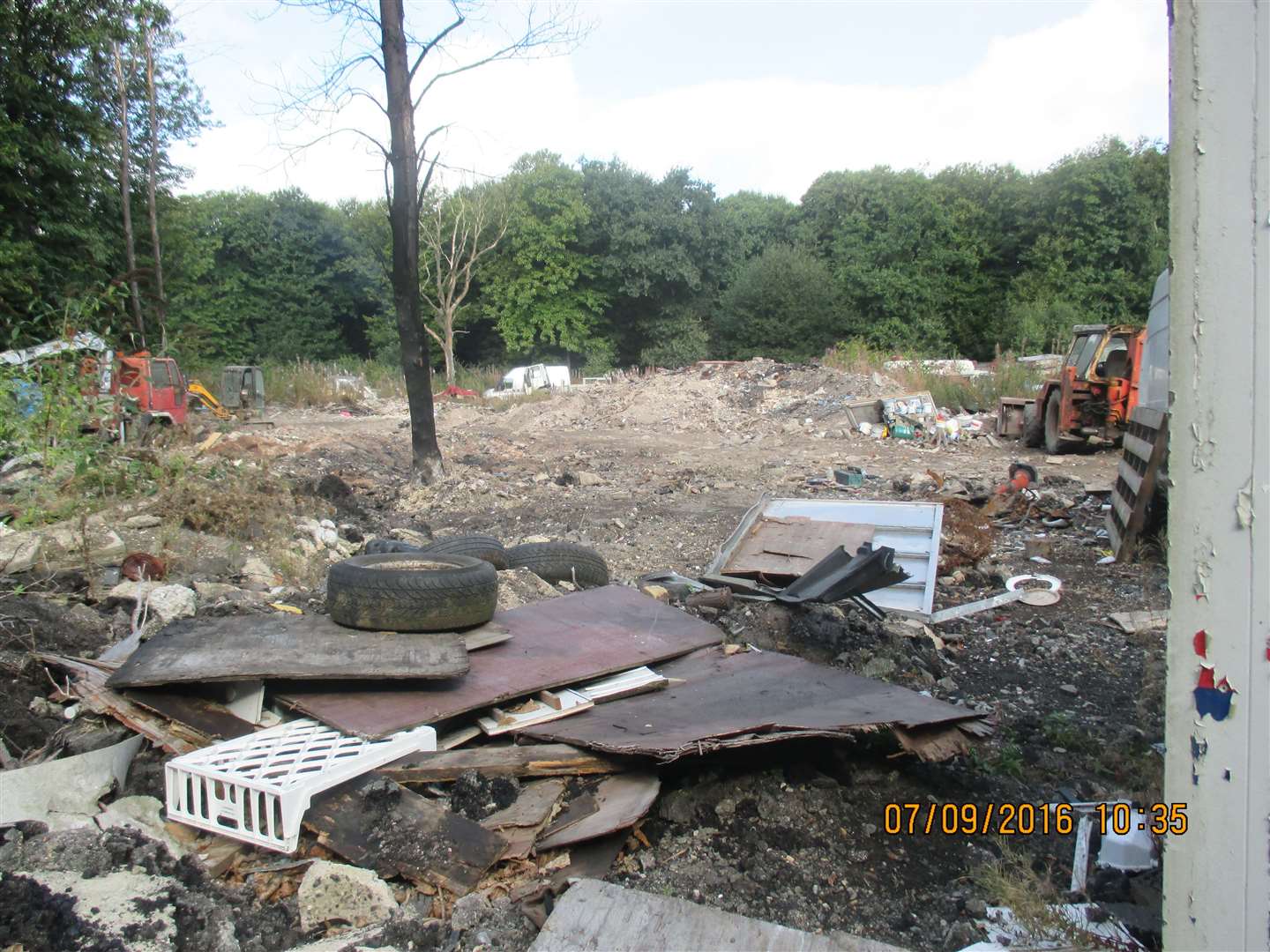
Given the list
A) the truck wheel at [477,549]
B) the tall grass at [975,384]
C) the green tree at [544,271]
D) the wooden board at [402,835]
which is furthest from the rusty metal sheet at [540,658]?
the green tree at [544,271]

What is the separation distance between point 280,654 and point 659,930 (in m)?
1.81

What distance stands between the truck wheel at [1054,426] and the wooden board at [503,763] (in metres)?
13.8

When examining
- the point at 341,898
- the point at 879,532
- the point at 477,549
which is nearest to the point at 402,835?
the point at 341,898

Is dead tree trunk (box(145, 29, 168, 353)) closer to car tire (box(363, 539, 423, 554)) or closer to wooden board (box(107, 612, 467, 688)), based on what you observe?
car tire (box(363, 539, 423, 554))

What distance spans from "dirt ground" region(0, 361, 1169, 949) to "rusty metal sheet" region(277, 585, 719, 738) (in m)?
0.67

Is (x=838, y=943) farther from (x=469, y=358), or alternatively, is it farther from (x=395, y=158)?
(x=469, y=358)

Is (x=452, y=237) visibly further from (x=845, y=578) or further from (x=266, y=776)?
(x=266, y=776)

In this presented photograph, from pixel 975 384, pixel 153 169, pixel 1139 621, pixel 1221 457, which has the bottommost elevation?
pixel 1139 621

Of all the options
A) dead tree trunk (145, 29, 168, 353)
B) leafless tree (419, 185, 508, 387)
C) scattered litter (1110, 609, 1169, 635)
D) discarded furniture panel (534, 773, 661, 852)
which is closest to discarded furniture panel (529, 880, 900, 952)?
discarded furniture panel (534, 773, 661, 852)

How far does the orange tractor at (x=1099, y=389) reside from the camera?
1445cm

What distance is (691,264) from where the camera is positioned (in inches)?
1463

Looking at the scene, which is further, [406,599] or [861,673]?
[861,673]

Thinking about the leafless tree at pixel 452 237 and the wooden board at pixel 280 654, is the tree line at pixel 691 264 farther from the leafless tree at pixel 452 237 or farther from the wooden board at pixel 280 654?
the wooden board at pixel 280 654

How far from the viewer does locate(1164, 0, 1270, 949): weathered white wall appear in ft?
5.27
